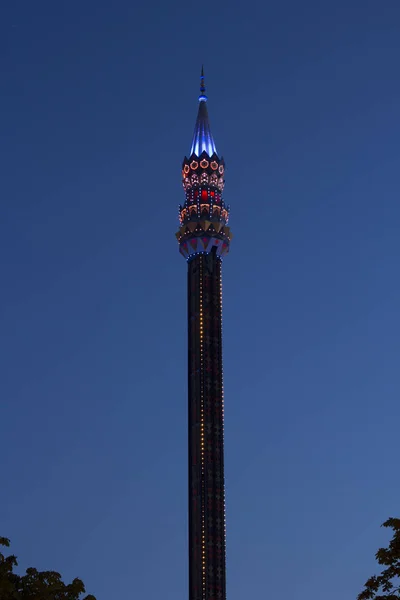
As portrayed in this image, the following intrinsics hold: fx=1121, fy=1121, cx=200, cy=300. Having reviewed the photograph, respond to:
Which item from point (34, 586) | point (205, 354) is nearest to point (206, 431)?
point (205, 354)

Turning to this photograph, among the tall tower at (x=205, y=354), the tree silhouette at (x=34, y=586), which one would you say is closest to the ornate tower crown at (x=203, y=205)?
the tall tower at (x=205, y=354)

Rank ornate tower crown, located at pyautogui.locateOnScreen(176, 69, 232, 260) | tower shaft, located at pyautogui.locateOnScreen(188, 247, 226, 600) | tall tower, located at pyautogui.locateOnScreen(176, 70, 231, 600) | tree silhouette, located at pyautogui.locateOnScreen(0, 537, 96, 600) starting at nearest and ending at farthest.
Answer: tree silhouette, located at pyautogui.locateOnScreen(0, 537, 96, 600) → tower shaft, located at pyautogui.locateOnScreen(188, 247, 226, 600) → tall tower, located at pyautogui.locateOnScreen(176, 70, 231, 600) → ornate tower crown, located at pyautogui.locateOnScreen(176, 69, 232, 260)

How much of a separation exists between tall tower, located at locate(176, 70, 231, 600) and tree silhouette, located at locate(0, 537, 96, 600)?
88499 millimetres

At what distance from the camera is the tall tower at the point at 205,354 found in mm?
137375

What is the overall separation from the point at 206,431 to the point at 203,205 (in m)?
33.7

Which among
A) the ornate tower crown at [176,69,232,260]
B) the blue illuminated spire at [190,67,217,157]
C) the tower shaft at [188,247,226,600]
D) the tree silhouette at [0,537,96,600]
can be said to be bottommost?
the tree silhouette at [0,537,96,600]

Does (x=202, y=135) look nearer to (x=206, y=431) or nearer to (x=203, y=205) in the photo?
(x=203, y=205)

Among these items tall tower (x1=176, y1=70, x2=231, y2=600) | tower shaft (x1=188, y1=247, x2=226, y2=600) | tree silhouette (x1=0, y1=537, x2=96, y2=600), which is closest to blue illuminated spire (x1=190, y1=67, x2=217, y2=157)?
tall tower (x1=176, y1=70, x2=231, y2=600)

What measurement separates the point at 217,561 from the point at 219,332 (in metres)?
31.4

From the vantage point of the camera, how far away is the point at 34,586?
158 ft

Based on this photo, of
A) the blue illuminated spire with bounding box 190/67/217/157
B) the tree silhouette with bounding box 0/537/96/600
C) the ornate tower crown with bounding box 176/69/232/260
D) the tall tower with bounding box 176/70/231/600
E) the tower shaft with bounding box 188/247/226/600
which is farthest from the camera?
the blue illuminated spire with bounding box 190/67/217/157

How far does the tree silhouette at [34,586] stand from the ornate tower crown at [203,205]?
359 ft

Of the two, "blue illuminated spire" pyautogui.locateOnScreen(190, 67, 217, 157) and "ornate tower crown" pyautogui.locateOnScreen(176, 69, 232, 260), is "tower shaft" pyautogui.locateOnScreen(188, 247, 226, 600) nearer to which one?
"ornate tower crown" pyautogui.locateOnScreen(176, 69, 232, 260)

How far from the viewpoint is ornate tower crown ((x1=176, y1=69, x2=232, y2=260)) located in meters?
157
